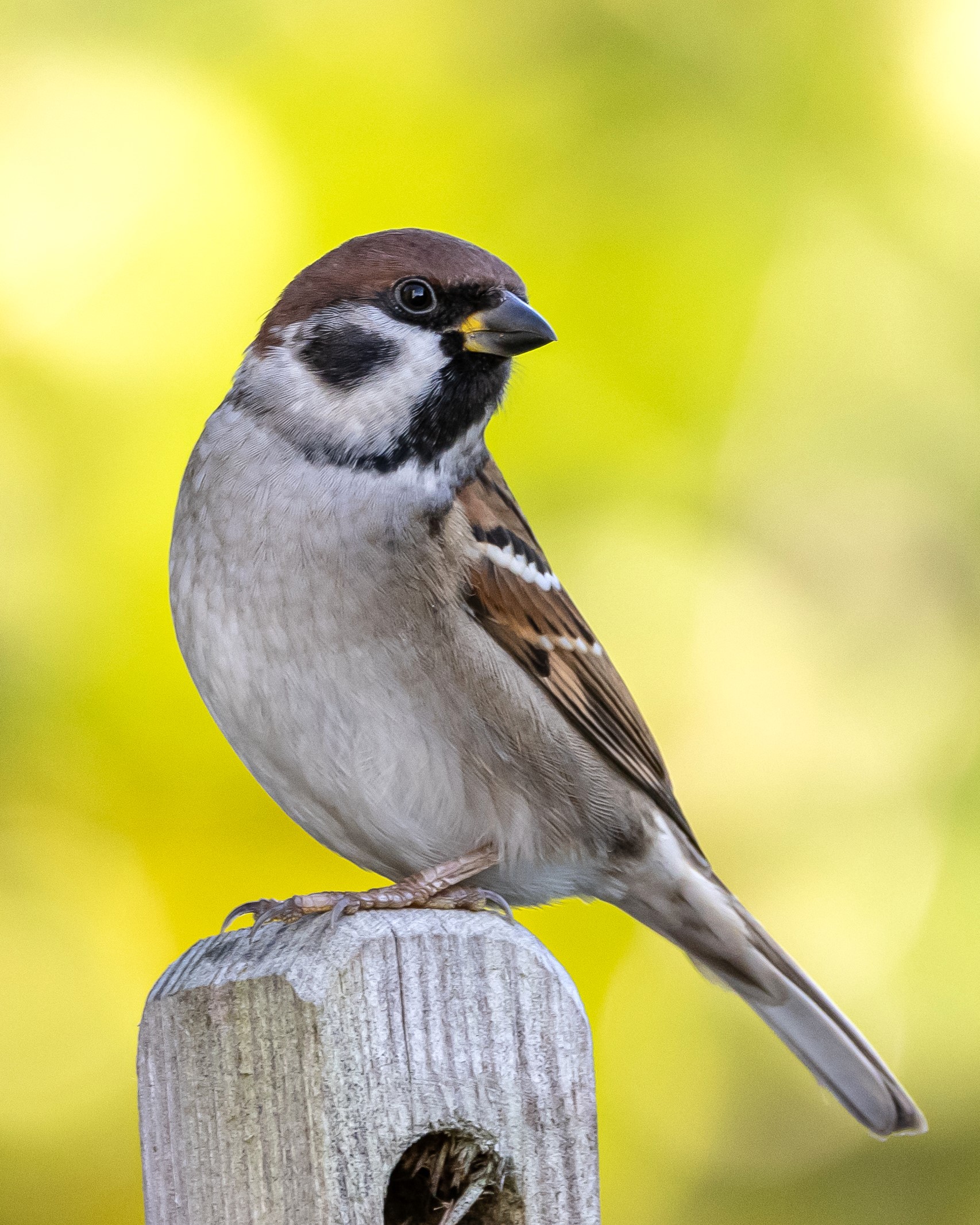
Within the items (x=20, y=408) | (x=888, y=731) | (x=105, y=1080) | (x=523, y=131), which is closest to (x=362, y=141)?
(x=523, y=131)

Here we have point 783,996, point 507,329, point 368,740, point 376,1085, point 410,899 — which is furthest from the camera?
point 783,996

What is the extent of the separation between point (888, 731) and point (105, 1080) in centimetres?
238

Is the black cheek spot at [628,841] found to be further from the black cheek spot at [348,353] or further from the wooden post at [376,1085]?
the wooden post at [376,1085]

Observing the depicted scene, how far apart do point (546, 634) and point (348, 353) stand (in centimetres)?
58

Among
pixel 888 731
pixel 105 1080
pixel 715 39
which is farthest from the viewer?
pixel 715 39

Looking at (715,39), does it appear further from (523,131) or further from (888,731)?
(888,731)

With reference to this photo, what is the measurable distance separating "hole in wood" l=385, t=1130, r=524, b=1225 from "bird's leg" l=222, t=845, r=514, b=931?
0.22m

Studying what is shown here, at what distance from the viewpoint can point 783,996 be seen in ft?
8.75

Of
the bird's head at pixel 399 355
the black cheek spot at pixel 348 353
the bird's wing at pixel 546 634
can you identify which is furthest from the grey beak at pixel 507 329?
the bird's wing at pixel 546 634

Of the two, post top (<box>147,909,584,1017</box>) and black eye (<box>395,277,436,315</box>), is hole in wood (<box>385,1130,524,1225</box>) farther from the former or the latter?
black eye (<box>395,277,436,315</box>)

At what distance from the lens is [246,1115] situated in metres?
1.25

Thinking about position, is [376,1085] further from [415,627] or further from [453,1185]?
[415,627]

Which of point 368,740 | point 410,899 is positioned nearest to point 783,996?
point 368,740

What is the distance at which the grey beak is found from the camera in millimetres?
2311
